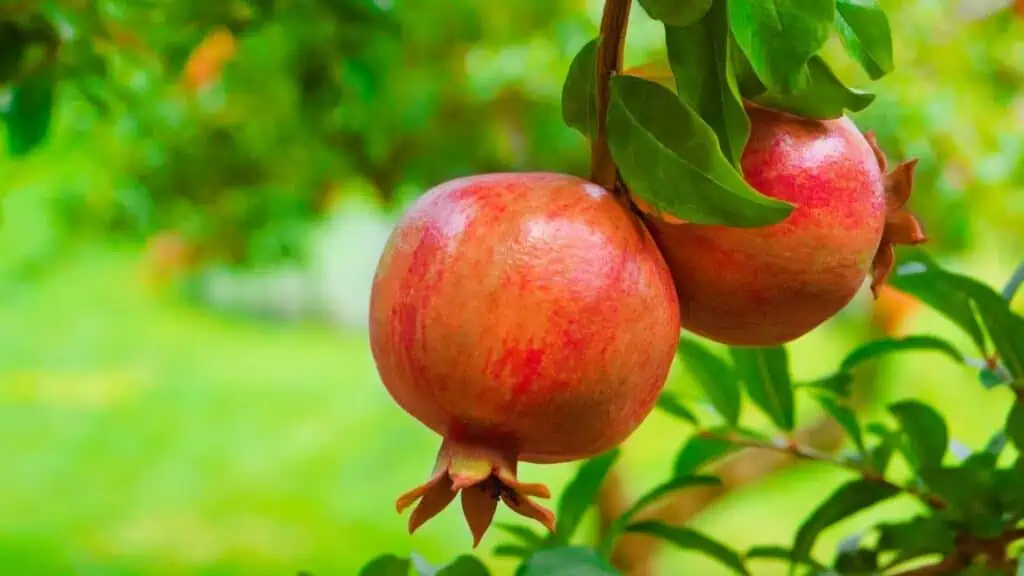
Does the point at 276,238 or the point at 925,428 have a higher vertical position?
the point at 276,238

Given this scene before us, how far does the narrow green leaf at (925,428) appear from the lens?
1.65 ft

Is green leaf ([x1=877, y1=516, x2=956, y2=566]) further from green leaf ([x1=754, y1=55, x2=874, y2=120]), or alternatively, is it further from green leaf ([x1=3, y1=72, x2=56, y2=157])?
green leaf ([x1=3, y1=72, x2=56, y2=157])

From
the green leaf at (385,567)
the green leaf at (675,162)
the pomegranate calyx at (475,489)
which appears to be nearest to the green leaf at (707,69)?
the green leaf at (675,162)

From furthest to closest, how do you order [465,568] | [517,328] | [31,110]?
[31,110], [465,568], [517,328]

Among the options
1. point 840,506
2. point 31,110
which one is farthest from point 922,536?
point 31,110

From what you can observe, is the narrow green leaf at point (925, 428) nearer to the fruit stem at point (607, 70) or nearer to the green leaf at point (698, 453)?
the green leaf at point (698, 453)

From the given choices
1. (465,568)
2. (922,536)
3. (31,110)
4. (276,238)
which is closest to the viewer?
(465,568)

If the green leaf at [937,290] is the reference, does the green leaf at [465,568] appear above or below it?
below

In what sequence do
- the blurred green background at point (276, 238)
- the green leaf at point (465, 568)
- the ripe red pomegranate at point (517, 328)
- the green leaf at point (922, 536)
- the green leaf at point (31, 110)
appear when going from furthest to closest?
the blurred green background at point (276, 238)
the green leaf at point (31, 110)
the green leaf at point (922, 536)
the green leaf at point (465, 568)
the ripe red pomegranate at point (517, 328)

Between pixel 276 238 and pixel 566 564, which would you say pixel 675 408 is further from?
pixel 276 238

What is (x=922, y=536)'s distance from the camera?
1.64ft

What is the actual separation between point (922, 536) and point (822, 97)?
0.28 m

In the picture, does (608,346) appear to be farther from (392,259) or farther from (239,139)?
(239,139)

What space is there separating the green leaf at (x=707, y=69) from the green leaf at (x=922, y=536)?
0.92ft
